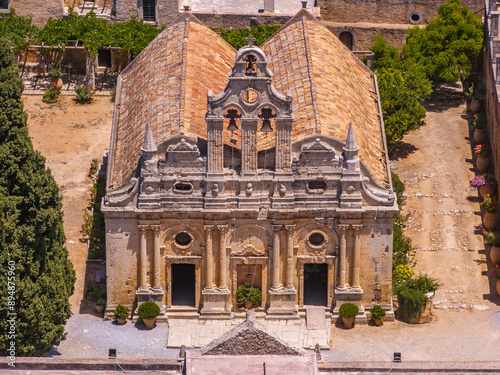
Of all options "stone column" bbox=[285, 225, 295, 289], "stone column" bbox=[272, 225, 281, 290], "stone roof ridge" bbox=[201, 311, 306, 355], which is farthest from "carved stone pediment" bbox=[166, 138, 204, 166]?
"stone roof ridge" bbox=[201, 311, 306, 355]

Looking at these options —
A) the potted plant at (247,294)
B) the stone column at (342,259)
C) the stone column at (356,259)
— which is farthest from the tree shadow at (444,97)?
the potted plant at (247,294)

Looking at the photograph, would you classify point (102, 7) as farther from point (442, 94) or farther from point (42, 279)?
point (42, 279)

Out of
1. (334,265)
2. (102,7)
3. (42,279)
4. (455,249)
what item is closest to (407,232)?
(455,249)

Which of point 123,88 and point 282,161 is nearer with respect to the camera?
point 282,161

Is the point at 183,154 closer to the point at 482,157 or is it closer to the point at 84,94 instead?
the point at 482,157

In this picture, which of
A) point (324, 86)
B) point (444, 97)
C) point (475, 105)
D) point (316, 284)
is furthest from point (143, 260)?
point (444, 97)

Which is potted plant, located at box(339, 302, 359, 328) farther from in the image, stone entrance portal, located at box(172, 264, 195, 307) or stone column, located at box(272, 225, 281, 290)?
stone entrance portal, located at box(172, 264, 195, 307)
